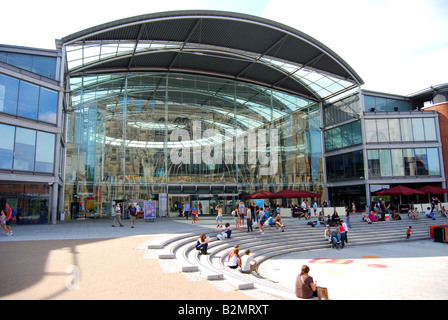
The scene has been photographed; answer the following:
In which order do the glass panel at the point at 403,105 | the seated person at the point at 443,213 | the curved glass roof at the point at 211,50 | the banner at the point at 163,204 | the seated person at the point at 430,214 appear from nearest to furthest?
the curved glass roof at the point at 211,50
the seated person at the point at 430,214
the seated person at the point at 443,213
the banner at the point at 163,204
the glass panel at the point at 403,105

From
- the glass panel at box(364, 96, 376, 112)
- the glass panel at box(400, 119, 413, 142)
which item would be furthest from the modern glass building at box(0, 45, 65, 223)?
the glass panel at box(400, 119, 413, 142)

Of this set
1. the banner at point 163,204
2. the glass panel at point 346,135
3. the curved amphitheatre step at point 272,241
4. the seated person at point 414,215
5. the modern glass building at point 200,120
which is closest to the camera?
the curved amphitheatre step at point 272,241

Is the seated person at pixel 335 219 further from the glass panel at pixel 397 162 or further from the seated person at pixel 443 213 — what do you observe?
the glass panel at pixel 397 162

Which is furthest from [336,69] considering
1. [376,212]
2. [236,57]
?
[376,212]

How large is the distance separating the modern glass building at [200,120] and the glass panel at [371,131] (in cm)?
14

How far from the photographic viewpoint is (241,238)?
18703 millimetres

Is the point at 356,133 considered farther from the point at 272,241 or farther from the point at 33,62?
the point at 33,62

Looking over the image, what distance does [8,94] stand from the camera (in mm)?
21922

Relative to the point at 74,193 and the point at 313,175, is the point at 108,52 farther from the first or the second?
the point at 313,175

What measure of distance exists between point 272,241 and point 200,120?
20.6 meters

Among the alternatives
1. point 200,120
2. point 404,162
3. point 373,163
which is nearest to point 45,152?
point 200,120

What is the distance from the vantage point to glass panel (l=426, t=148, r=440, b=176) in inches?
1485

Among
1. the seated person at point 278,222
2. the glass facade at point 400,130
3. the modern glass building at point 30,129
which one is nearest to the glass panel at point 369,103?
the glass facade at point 400,130

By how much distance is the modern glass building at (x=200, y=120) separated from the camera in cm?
2525
